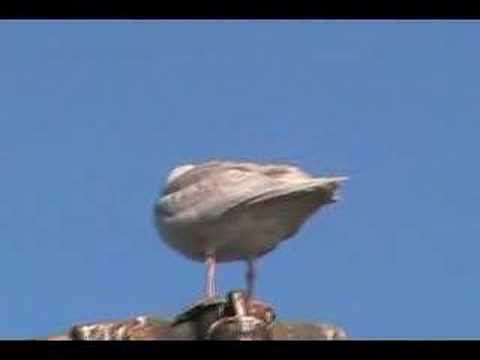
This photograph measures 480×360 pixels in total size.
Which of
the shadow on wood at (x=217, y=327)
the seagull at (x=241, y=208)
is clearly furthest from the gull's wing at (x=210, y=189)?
the shadow on wood at (x=217, y=327)

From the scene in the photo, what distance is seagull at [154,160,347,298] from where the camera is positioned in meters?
13.9

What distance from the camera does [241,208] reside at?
14.0 m

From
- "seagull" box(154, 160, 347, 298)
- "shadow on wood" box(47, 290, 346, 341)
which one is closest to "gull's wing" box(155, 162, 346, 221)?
"seagull" box(154, 160, 347, 298)

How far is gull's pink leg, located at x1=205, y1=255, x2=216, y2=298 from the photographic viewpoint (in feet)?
46.6

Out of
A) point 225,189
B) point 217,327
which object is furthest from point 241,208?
point 217,327

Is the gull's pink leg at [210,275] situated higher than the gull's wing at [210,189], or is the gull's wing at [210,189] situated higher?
the gull's wing at [210,189]

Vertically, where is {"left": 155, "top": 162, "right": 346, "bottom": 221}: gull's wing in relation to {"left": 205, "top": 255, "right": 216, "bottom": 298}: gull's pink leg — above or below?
above

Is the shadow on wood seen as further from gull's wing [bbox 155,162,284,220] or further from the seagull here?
gull's wing [bbox 155,162,284,220]

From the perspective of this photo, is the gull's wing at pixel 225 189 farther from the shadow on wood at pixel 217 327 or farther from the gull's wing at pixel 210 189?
the shadow on wood at pixel 217 327

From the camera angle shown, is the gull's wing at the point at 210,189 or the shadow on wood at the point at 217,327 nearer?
the shadow on wood at the point at 217,327

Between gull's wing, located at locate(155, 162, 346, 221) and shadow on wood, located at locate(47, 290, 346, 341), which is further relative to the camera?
gull's wing, located at locate(155, 162, 346, 221)

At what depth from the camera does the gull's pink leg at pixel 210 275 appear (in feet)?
46.6
